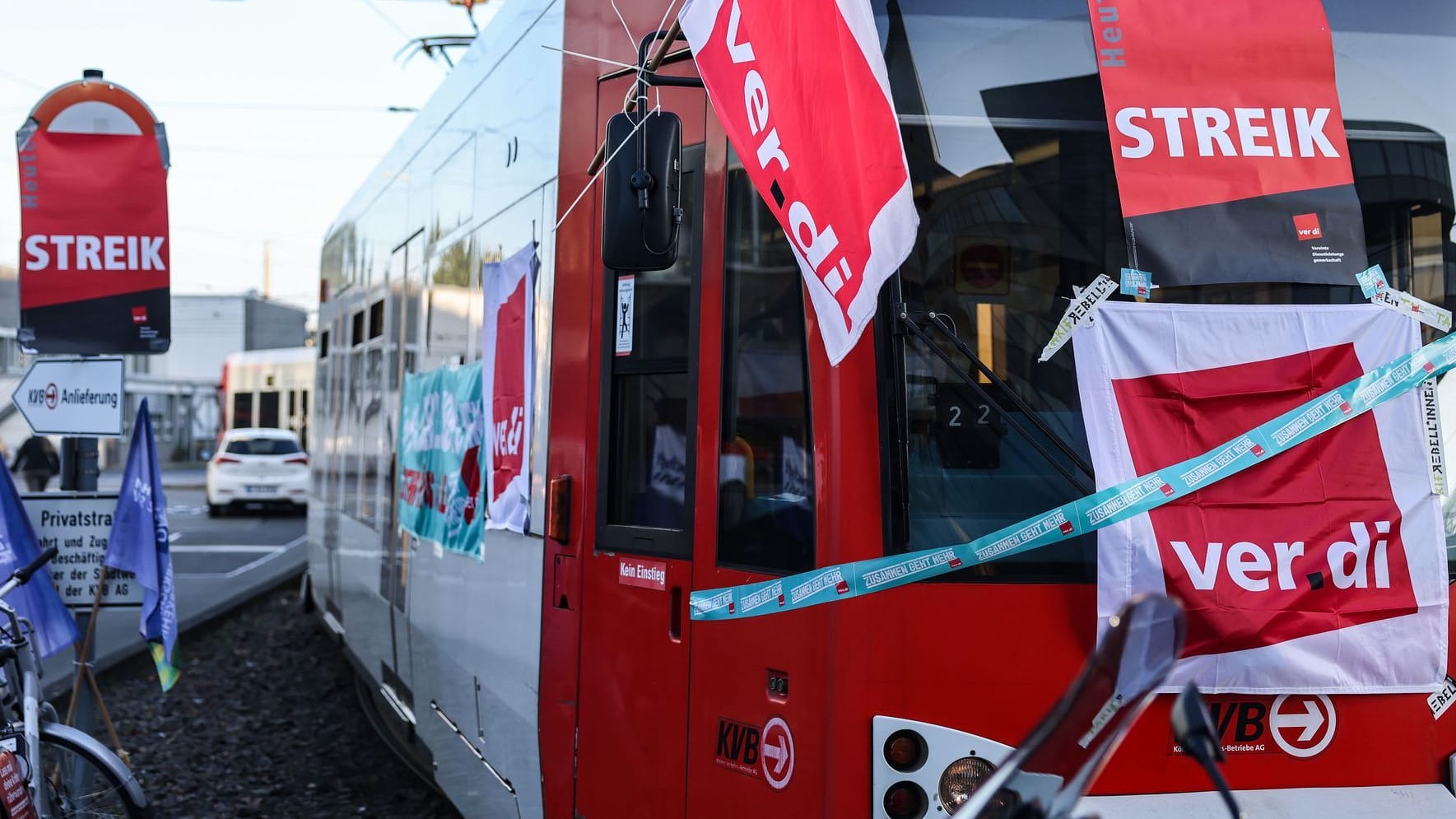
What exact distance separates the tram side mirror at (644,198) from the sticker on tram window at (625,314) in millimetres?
561

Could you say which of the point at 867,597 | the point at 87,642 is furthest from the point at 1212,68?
the point at 87,642

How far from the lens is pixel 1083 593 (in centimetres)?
329

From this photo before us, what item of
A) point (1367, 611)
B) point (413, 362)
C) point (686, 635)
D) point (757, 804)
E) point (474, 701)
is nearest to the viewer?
point (1367, 611)

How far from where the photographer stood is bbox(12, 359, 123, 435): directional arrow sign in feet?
21.3

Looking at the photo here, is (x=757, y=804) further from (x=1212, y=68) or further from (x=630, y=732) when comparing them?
(x=1212, y=68)

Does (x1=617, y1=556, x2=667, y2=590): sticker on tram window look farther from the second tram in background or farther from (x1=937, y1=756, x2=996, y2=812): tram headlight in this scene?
the second tram in background

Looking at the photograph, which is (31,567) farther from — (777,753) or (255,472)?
(255,472)

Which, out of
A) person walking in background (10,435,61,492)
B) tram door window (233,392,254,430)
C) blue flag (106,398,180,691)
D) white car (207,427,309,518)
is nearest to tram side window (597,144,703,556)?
blue flag (106,398,180,691)

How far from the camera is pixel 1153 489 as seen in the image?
3238mm

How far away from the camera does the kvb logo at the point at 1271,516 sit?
3213 millimetres

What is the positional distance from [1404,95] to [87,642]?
5871 mm

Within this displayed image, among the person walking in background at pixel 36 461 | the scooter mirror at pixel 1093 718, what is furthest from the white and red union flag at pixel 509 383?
the person walking in background at pixel 36 461

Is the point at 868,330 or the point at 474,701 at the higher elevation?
the point at 868,330

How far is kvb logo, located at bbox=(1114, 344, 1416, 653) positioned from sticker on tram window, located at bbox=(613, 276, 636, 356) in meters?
1.45
